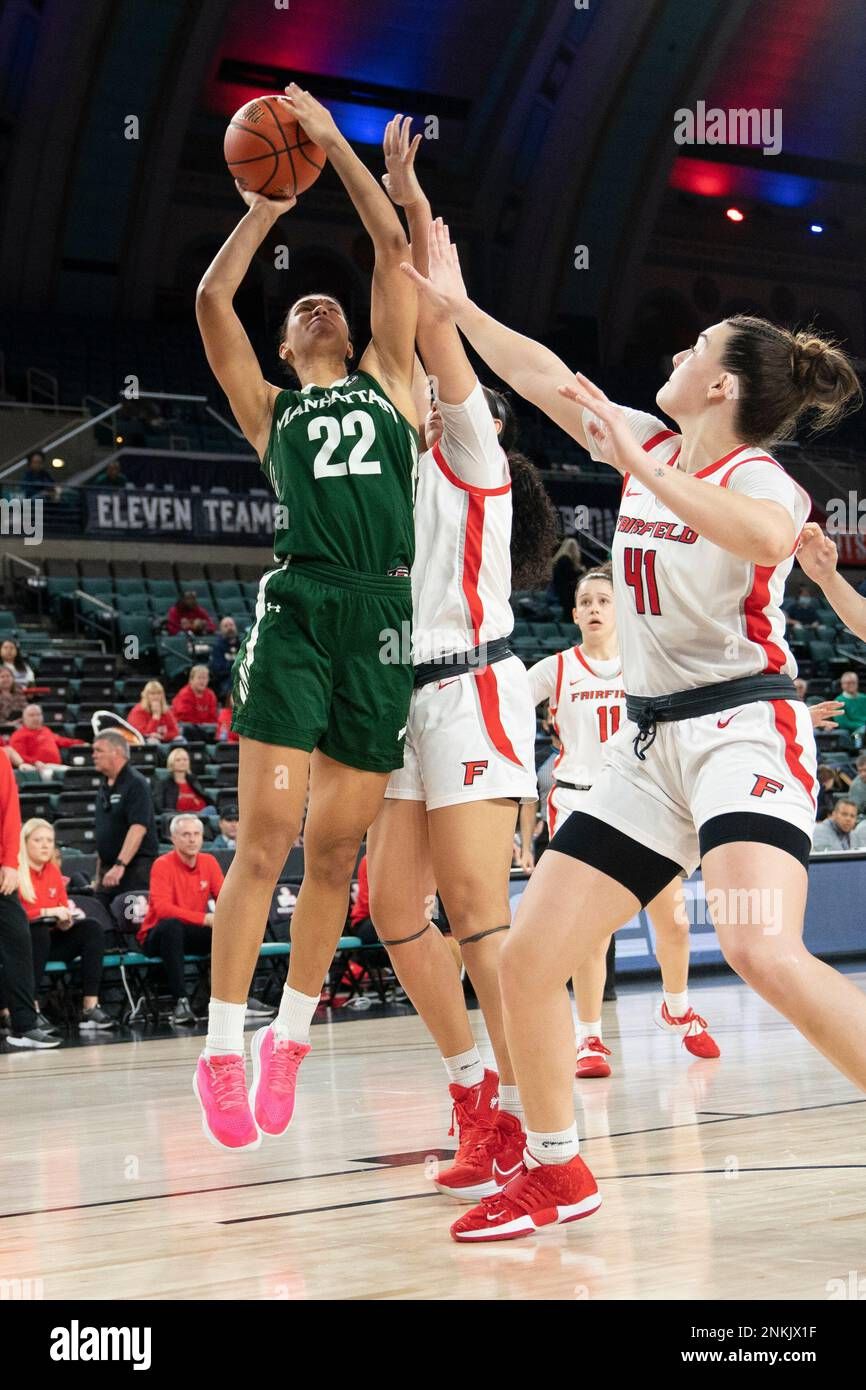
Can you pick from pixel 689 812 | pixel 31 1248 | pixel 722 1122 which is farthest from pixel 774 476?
pixel 722 1122

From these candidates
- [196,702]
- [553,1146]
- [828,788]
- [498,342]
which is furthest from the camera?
[196,702]

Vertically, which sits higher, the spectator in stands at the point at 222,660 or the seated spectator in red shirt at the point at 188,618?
the seated spectator in red shirt at the point at 188,618

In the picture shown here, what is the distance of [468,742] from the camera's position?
4.13m

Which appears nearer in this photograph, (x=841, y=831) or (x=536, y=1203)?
(x=536, y=1203)

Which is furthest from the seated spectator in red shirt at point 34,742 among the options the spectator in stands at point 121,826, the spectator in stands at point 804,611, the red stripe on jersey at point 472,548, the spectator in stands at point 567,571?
the spectator in stands at point 804,611

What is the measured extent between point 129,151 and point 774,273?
515 inches

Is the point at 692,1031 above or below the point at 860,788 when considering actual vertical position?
below

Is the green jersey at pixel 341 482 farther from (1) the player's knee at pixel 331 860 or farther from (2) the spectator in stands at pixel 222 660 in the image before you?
(2) the spectator in stands at pixel 222 660

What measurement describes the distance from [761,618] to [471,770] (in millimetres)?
1011

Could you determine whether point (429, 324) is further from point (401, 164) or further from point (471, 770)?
point (471, 770)

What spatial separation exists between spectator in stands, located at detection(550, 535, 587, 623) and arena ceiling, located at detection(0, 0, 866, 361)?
24.0 feet

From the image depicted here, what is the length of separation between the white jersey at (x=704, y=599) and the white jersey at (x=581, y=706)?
395 centimetres

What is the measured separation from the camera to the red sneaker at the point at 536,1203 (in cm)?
356

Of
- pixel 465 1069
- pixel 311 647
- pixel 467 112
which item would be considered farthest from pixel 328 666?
pixel 467 112
